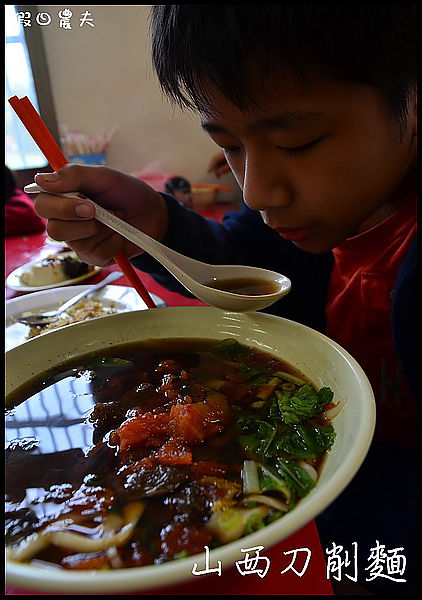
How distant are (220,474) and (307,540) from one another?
0.13 m

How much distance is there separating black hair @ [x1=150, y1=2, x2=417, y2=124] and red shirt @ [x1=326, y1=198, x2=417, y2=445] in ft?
1.19

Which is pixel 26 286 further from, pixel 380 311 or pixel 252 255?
pixel 380 311

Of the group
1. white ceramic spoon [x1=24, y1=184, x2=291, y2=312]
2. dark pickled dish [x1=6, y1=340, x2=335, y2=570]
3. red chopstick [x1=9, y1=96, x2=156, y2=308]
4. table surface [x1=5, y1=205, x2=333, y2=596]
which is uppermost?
red chopstick [x1=9, y1=96, x2=156, y2=308]

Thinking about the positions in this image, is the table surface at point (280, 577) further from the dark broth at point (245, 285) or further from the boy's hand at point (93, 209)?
the boy's hand at point (93, 209)

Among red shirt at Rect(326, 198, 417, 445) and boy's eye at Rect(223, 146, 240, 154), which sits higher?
boy's eye at Rect(223, 146, 240, 154)

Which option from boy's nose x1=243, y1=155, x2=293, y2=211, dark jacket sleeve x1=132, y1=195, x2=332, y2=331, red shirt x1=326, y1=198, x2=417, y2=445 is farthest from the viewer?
dark jacket sleeve x1=132, y1=195, x2=332, y2=331

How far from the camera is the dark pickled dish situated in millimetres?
510

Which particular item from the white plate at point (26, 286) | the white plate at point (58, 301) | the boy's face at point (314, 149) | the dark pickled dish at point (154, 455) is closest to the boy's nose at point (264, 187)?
the boy's face at point (314, 149)

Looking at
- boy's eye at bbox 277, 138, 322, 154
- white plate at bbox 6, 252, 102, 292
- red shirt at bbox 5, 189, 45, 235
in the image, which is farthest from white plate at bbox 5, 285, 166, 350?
red shirt at bbox 5, 189, 45, 235

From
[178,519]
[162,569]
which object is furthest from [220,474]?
[162,569]

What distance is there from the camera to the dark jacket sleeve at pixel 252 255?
123 centimetres

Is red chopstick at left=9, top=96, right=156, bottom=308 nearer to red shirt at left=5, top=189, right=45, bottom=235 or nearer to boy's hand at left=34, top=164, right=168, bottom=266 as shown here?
boy's hand at left=34, top=164, right=168, bottom=266

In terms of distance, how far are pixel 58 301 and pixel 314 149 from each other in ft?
3.11

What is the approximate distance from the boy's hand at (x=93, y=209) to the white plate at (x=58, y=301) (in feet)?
0.66
